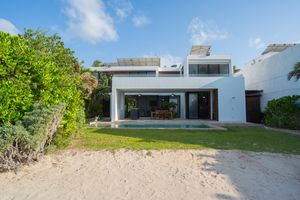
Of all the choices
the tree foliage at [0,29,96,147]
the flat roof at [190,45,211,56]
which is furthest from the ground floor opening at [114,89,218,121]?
the tree foliage at [0,29,96,147]

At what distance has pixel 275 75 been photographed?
1794 cm

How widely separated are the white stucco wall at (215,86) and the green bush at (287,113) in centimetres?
461

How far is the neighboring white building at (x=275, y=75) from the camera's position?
1566 cm

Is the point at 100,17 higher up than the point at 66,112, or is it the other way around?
the point at 100,17

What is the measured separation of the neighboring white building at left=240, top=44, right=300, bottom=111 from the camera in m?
15.7

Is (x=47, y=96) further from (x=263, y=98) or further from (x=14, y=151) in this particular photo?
(x=263, y=98)

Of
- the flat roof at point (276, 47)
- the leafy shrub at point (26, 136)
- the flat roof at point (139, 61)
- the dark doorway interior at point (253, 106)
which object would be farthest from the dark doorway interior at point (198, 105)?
the leafy shrub at point (26, 136)

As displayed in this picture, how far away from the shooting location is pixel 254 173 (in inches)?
219

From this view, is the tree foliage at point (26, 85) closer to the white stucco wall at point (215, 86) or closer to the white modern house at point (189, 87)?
the white stucco wall at point (215, 86)

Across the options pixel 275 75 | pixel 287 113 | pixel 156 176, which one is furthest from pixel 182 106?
pixel 156 176

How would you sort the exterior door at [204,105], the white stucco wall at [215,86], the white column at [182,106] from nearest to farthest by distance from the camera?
the white stucco wall at [215,86], the exterior door at [204,105], the white column at [182,106]

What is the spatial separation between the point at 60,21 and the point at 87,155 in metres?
11.2

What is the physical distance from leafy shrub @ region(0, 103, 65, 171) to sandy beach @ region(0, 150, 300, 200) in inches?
13.2

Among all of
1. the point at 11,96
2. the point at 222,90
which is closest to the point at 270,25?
the point at 222,90
